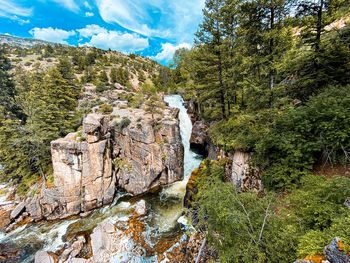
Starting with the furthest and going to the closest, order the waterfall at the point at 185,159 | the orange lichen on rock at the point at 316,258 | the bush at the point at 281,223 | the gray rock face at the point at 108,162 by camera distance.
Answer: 1. the waterfall at the point at 185,159
2. the gray rock face at the point at 108,162
3. the bush at the point at 281,223
4. the orange lichen on rock at the point at 316,258

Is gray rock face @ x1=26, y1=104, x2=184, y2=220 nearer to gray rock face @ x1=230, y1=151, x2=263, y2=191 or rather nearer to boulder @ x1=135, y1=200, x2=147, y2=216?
boulder @ x1=135, y1=200, x2=147, y2=216

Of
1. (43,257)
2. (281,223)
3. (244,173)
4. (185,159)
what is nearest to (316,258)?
(281,223)

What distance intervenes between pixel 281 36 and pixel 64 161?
19.1 meters

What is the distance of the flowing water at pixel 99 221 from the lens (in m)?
13.4

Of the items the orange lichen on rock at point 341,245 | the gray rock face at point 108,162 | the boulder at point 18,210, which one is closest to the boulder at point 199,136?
the gray rock face at point 108,162

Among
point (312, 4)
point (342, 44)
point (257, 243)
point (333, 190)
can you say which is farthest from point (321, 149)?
point (312, 4)

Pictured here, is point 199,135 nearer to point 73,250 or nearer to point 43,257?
point 73,250

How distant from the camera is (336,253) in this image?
3316mm

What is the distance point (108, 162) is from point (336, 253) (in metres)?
17.8

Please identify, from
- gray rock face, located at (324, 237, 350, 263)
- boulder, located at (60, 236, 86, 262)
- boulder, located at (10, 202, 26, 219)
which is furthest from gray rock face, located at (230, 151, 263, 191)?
boulder, located at (10, 202, 26, 219)

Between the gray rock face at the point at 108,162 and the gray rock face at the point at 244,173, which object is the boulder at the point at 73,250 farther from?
the gray rock face at the point at 244,173

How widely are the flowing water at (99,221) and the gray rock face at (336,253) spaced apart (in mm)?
11023

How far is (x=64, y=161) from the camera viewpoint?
1683 cm

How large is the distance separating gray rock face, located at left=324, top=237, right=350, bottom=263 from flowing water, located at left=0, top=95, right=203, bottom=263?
11.0 meters
